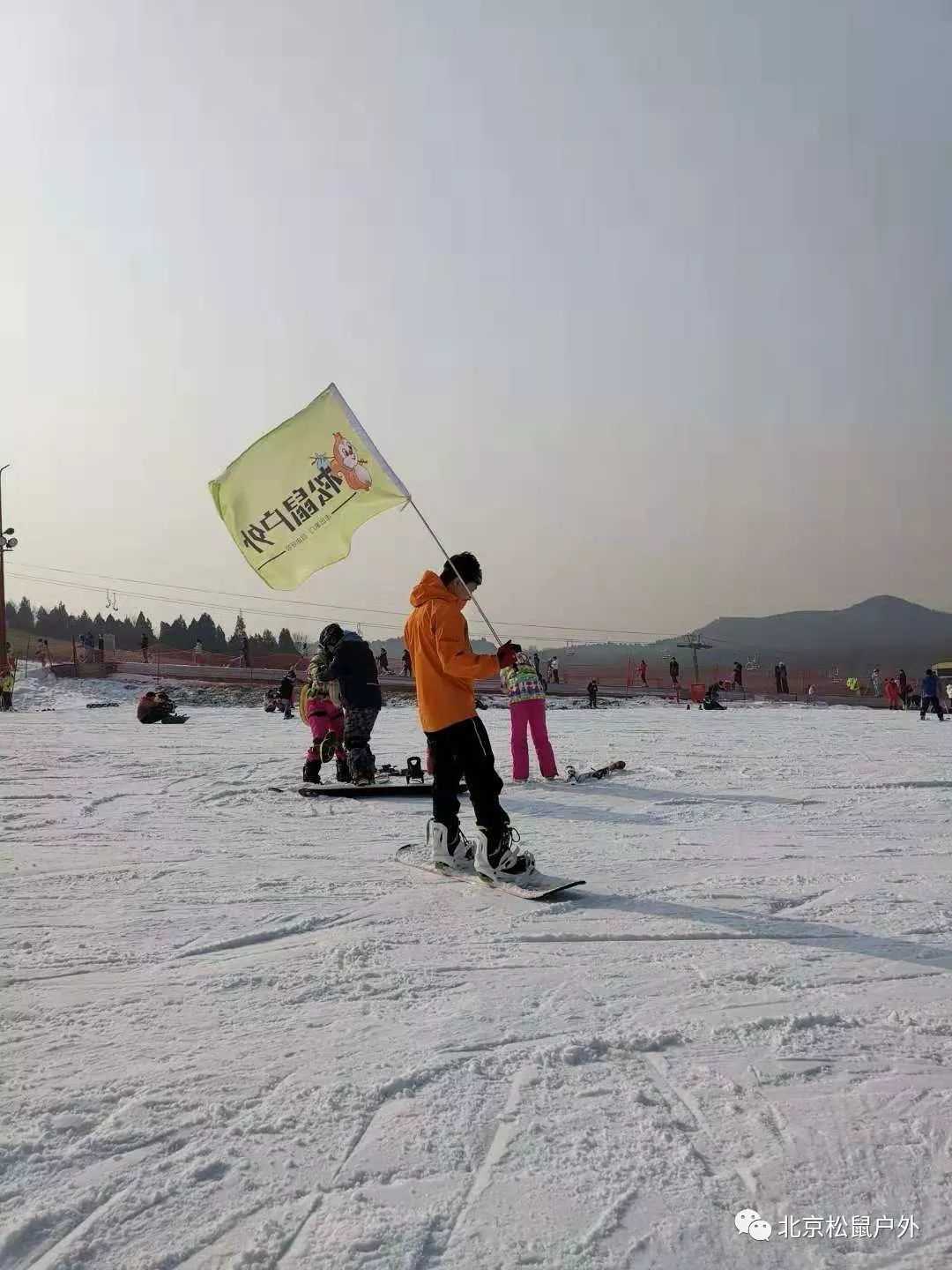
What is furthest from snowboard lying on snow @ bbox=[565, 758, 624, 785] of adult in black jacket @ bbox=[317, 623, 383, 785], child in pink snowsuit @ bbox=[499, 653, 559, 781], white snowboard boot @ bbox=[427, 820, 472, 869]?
white snowboard boot @ bbox=[427, 820, 472, 869]

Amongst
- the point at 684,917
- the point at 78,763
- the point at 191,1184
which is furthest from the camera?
the point at 78,763

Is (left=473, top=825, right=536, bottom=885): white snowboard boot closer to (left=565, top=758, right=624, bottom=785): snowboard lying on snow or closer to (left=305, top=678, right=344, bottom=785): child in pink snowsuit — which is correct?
(left=305, top=678, right=344, bottom=785): child in pink snowsuit

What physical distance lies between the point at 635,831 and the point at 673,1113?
4.49 metres

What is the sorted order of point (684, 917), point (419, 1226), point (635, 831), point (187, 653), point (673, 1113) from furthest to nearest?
point (187, 653) < point (635, 831) < point (684, 917) < point (673, 1113) < point (419, 1226)

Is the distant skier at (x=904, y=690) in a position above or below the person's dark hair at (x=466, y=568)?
below

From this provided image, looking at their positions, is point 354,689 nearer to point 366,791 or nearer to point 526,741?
point 366,791

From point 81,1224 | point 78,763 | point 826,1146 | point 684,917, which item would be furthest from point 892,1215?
point 78,763

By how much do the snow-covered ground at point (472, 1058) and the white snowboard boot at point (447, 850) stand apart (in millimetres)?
177

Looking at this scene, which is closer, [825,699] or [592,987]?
[592,987]

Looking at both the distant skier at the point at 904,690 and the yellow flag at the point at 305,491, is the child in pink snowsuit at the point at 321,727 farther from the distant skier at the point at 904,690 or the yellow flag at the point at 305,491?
the distant skier at the point at 904,690

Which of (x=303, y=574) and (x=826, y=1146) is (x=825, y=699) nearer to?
(x=303, y=574)

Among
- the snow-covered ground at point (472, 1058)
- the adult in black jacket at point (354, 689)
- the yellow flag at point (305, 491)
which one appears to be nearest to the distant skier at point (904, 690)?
the adult in black jacket at point (354, 689)

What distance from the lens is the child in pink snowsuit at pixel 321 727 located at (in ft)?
30.4

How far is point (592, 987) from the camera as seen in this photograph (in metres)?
3.37
